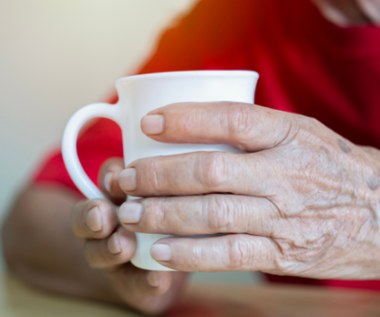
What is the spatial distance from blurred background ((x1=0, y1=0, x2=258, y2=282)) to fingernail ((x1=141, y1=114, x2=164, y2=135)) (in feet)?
3.06

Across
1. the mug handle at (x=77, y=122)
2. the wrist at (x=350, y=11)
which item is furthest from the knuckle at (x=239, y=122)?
the wrist at (x=350, y=11)

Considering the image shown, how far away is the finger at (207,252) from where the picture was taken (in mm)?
450

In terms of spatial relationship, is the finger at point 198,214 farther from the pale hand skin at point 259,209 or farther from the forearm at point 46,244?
the forearm at point 46,244

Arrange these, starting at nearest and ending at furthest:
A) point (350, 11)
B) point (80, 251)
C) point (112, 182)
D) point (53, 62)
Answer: point (112, 182) < point (80, 251) < point (350, 11) < point (53, 62)

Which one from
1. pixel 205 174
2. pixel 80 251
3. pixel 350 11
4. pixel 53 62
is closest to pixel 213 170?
pixel 205 174

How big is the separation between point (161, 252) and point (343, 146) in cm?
19

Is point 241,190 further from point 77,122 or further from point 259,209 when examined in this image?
point 77,122

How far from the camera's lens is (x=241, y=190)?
452mm

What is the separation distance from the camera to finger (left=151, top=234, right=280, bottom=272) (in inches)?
→ 17.7

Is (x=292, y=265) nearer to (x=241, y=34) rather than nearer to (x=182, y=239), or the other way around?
(x=182, y=239)

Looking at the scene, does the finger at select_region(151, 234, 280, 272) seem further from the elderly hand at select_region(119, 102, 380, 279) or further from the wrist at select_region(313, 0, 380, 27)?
the wrist at select_region(313, 0, 380, 27)

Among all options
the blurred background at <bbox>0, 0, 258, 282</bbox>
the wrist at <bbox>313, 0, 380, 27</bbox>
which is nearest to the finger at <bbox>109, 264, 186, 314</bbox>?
the wrist at <bbox>313, 0, 380, 27</bbox>

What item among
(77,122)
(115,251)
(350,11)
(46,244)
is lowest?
(46,244)

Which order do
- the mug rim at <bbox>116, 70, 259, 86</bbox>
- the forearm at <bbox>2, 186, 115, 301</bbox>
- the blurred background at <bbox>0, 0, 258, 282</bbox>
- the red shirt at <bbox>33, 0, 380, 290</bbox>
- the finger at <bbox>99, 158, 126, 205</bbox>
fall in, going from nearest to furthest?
the mug rim at <bbox>116, 70, 259, 86</bbox> → the finger at <bbox>99, 158, 126, 205</bbox> → the forearm at <bbox>2, 186, 115, 301</bbox> → the red shirt at <bbox>33, 0, 380, 290</bbox> → the blurred background at <bbox>0, 0, 258, 282</bbox>
